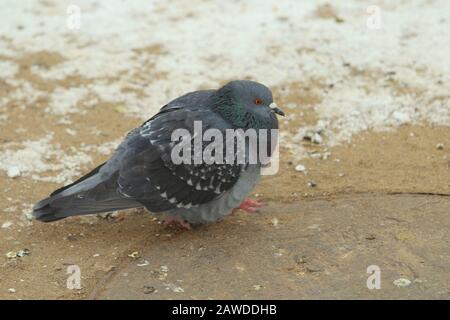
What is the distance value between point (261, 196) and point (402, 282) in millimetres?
1800

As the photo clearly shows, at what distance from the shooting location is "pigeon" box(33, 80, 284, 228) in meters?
5.94

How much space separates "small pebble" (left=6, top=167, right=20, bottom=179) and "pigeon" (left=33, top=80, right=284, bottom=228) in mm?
1078

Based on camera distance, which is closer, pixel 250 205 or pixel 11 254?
pixel 11 254

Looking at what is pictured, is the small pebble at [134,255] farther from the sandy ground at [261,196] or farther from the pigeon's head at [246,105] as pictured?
the pigeon's head at [246,105]

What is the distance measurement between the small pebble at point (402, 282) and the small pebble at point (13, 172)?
3685 mm

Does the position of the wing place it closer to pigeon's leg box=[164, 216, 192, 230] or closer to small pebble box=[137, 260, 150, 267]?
pigeon's leg box=[164, 216, 192, 230]

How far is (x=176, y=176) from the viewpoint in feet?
19.6

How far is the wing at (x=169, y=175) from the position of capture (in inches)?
233

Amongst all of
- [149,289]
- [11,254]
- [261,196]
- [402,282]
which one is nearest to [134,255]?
[149,289]

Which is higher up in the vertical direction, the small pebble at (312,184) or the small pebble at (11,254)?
the small pebble at (312,184)

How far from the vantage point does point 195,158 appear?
590 centimetres

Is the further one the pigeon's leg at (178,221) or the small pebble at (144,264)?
the pigeon's leg at (178,221)

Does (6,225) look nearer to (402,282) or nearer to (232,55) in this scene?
(402,282)

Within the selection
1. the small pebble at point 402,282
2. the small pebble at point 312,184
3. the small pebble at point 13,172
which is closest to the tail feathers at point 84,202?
the small pebble at point 13,172
